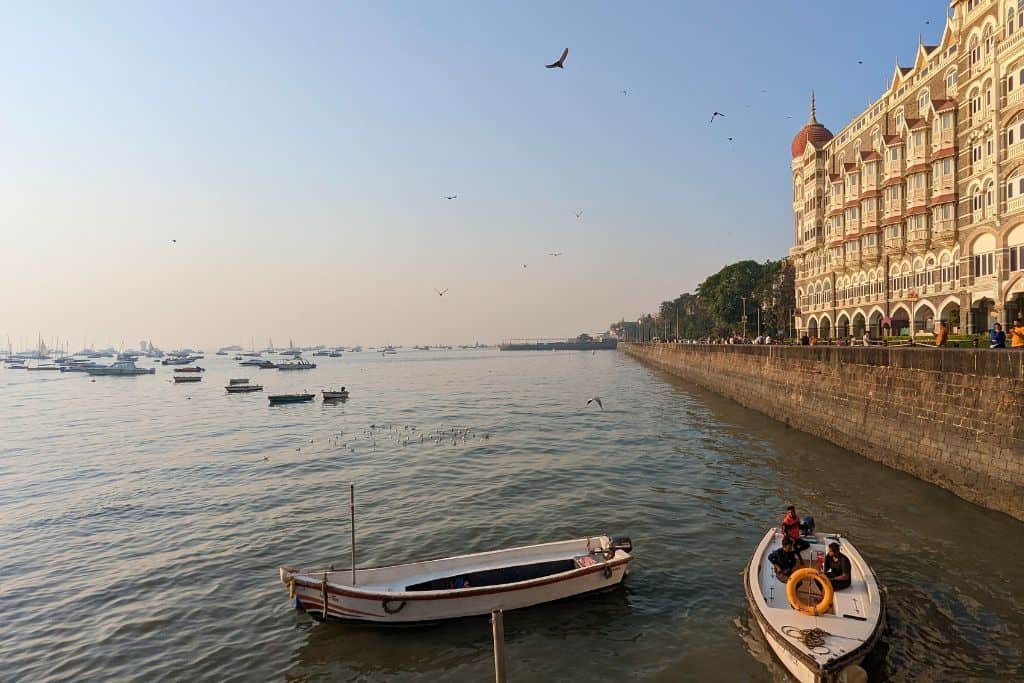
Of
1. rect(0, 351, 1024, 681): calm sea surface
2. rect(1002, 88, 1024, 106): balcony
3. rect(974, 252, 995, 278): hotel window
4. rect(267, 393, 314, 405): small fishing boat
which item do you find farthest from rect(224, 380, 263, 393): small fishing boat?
rect(1002, 88, 1024, 106): balcony

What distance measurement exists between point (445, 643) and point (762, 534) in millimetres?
11404

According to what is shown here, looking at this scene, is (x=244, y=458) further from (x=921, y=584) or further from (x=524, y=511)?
(x=921, y=584)

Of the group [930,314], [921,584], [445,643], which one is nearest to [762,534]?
[921,584]

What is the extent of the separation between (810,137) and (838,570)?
7832cm

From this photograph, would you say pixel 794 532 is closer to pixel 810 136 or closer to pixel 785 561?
pixel 785 561

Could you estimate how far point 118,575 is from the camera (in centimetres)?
1772

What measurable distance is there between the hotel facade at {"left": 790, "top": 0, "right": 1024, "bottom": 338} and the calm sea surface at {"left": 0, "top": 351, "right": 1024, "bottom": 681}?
61.5 feet

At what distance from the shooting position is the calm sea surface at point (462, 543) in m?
12.3

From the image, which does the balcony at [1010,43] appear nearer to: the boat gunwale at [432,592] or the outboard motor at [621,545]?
the outboard motor at [621,545]

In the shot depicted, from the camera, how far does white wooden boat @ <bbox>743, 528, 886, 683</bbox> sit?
31.8 ft

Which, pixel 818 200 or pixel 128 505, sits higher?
pixel 818 200

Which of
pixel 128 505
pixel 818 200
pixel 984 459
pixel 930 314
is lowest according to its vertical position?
pixel 128 505

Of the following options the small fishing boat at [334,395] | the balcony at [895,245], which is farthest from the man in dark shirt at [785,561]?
the small fishing boat at [334,395]

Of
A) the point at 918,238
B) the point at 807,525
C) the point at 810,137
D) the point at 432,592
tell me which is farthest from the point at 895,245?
the point at 432,592
